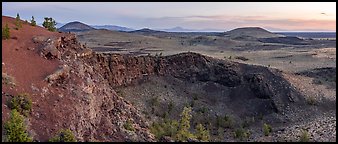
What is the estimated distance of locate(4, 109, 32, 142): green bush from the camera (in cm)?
1179

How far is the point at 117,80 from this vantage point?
23.3 m

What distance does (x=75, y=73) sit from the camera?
1645 centimetres

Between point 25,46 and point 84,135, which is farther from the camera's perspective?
point 25,46

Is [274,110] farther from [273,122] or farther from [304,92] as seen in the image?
[304,92]

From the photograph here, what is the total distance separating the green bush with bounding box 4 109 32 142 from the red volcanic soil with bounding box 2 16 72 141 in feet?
2.87

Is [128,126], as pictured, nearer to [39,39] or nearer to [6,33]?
[39,39]

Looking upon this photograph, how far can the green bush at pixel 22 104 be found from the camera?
44.1ft

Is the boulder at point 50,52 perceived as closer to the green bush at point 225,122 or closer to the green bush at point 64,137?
the green bush at point 64,137

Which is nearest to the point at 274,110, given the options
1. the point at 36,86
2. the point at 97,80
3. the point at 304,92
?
the point at 304,92

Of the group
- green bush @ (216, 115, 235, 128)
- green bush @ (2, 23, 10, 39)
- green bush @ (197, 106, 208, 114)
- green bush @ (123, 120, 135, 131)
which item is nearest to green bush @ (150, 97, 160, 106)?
green bush @ (197, 106, 208, 114)

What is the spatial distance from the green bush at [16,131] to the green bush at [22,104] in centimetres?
117

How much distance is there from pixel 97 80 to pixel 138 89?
584 cm

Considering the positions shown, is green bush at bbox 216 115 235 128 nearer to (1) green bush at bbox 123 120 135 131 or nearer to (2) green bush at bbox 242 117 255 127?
(2) green bush at bbox 242 117 255 127

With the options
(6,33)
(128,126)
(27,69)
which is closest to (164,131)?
(128,126)
